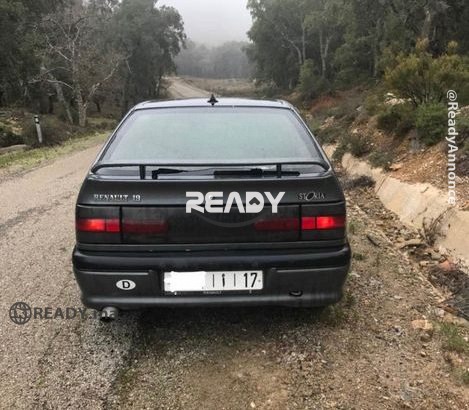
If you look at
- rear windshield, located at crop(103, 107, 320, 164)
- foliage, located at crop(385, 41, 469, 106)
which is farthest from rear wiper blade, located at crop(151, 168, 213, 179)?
foliage, located at crop(385, 41, 469, 106)

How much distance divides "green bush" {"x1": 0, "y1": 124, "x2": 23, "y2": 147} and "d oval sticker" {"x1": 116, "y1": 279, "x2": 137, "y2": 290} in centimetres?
1553

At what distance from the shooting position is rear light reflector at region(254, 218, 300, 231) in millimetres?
2715

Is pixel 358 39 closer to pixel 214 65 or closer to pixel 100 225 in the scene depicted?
pixel 100 225

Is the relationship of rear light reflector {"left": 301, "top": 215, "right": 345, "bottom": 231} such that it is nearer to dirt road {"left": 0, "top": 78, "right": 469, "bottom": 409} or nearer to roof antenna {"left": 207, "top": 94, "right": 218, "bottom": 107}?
dirt road {"left": 0, "top": 78, "right": 469, "bottom": 409}

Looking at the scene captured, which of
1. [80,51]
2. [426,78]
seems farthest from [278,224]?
[80,51]

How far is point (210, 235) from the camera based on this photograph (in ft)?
8.98

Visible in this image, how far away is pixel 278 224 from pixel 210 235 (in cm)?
40

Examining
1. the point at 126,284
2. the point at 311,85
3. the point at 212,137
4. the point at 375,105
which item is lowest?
the point at 311,85

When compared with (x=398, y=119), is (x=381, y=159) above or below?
below

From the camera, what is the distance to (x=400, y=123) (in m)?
8.19

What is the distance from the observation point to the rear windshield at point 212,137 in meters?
3.11

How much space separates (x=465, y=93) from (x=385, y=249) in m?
4.33

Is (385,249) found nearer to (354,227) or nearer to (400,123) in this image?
(354,227)

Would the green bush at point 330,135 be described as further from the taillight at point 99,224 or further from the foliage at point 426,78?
the taillight at point 99,224
